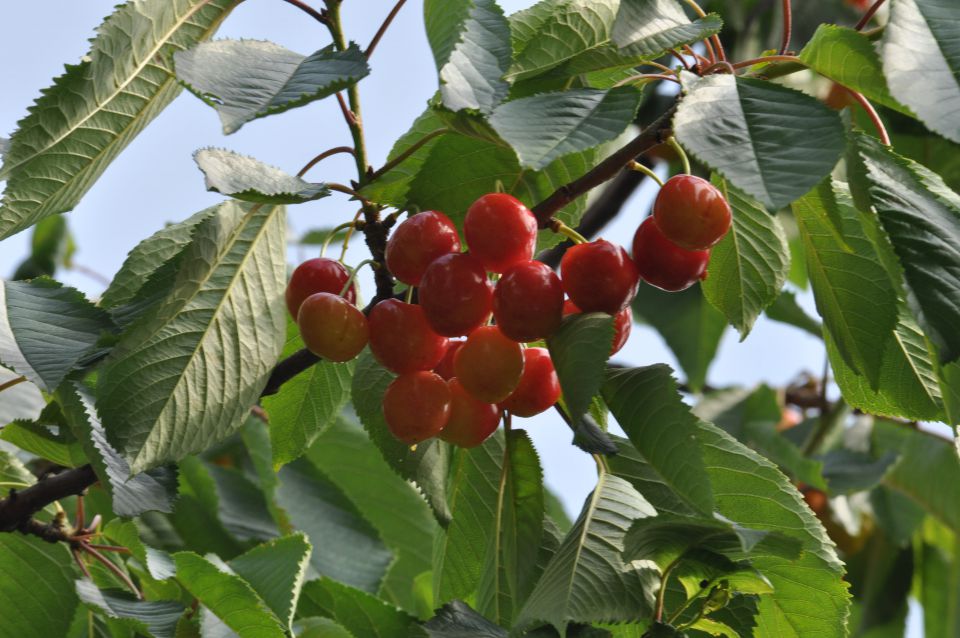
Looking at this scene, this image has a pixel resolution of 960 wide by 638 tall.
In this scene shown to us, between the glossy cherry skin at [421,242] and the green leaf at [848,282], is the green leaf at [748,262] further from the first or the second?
the glossy cherry skin at [421,242]

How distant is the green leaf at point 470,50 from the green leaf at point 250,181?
0.53ft

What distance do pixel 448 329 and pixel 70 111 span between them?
0.42 metres

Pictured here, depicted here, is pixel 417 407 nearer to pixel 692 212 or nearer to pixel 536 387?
pixel 536 387

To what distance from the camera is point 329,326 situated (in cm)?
104

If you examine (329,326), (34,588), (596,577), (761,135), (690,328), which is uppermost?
(761,135)

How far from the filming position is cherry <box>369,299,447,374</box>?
3.41ft

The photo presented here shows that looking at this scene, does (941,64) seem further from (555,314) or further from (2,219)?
(2,219)

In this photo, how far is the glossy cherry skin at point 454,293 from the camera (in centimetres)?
99

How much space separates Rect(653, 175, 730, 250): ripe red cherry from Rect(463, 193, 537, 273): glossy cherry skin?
4.8 inches

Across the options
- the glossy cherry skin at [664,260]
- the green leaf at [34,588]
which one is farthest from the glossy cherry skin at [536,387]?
the green leaf at [34,588]

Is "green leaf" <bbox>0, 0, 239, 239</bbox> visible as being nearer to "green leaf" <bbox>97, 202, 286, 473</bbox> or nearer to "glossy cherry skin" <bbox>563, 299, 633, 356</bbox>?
"green leaf" <bbox>97, 202, 286, 473</bbox>

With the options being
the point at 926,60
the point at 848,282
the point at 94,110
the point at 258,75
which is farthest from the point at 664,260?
the point at 94,110

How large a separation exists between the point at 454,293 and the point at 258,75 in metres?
0.26

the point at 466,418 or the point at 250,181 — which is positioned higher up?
the point at 250,181
